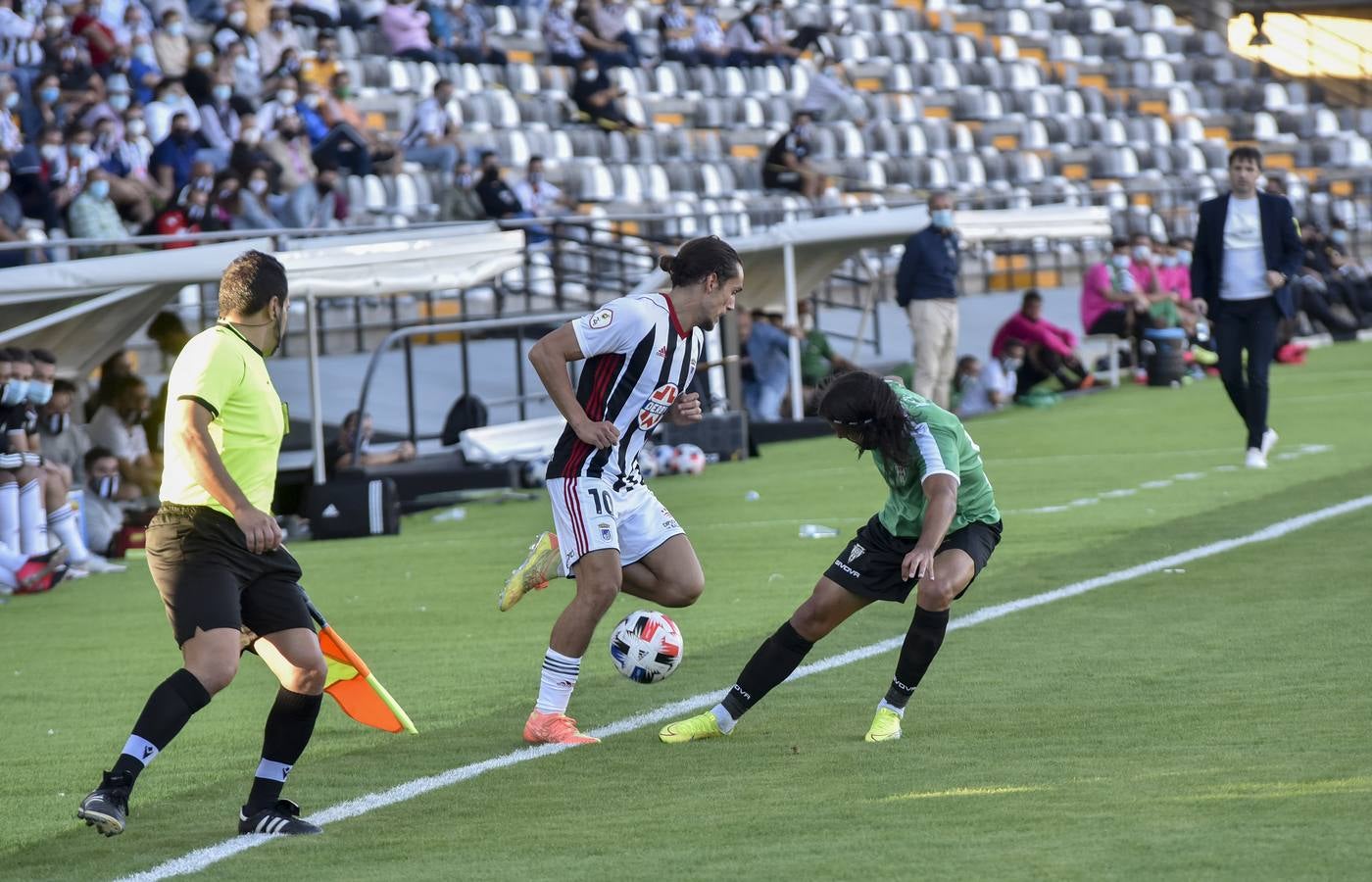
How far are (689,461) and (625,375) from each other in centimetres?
1060

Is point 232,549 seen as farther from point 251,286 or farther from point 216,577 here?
point 251,286

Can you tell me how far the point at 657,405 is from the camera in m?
7.00

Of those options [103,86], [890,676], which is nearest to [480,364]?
[103,86]

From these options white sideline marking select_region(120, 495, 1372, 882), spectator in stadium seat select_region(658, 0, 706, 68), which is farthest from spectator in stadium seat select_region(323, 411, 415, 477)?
spectator in stadium seat select_region(658, 0, 706, 68)

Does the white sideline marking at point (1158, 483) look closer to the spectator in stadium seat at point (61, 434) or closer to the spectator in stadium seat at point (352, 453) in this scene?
the spectator in stadium seat at point (352, 453)

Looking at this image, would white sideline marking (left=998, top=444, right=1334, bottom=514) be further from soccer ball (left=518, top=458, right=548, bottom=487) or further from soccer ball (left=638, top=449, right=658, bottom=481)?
soccer ball (left=518, top=458, right=548, bottom=487)

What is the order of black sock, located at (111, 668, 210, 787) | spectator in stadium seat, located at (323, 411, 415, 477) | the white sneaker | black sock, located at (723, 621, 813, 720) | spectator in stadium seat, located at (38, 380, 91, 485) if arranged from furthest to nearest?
1. spectator in stadium seat, located at (323, 411, 415, 477)
2. spectator in stadium seat, located at (38, 380, 91, 485)
3. the white sneaker
4. black sock, located at (723, 621, 813, 720)
5. black sock, located at (111, 668, 210, 787)

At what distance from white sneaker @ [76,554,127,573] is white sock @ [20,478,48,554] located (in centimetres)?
62

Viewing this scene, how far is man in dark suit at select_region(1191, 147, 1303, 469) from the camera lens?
44.7ft

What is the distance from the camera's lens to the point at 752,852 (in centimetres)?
521

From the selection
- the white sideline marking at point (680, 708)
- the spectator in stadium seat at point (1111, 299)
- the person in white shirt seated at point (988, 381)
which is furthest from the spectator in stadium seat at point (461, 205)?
the white sideline marking at point (680, 708)

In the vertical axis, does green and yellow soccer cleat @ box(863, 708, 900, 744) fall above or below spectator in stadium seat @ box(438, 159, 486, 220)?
below

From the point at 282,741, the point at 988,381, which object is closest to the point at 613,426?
the point at 282,741

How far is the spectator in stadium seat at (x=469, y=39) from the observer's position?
28234 millimetres
